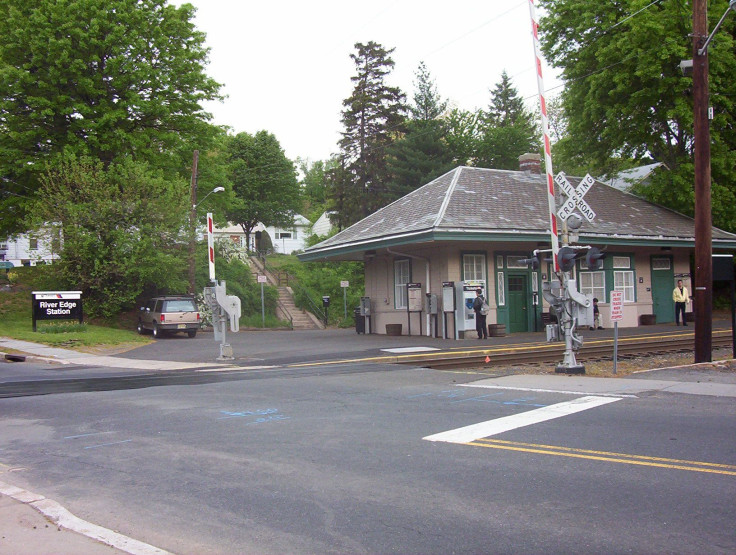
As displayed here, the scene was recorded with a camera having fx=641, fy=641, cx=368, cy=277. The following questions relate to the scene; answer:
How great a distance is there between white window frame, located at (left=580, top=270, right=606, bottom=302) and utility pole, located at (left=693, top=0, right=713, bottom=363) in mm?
12238

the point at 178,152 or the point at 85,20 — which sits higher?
the point at 85,20

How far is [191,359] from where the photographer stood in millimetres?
19250

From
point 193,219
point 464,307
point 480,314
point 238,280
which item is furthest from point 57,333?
point 480,314

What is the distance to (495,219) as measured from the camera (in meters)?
24.2

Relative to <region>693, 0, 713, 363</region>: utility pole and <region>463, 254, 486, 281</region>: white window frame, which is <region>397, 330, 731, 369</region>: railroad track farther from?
<region>463, 254, 486, 281</region>: white window frame

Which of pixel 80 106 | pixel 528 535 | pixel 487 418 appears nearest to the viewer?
pixel 528 535

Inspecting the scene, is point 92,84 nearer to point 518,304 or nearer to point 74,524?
point 518,304

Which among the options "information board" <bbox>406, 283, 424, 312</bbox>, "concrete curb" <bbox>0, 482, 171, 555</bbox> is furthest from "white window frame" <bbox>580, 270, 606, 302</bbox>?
"concrete curb" <bbox>0, 482, 171, 555</bbox>

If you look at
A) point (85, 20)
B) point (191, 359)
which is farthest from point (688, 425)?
point (85, 20)

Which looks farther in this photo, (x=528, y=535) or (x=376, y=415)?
(x=376, y=415)

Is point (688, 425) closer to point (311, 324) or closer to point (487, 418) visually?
point (487, 418)

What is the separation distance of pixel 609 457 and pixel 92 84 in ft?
104

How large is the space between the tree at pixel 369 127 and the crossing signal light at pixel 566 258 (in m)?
39.3

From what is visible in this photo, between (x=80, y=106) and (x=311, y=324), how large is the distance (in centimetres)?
1757
